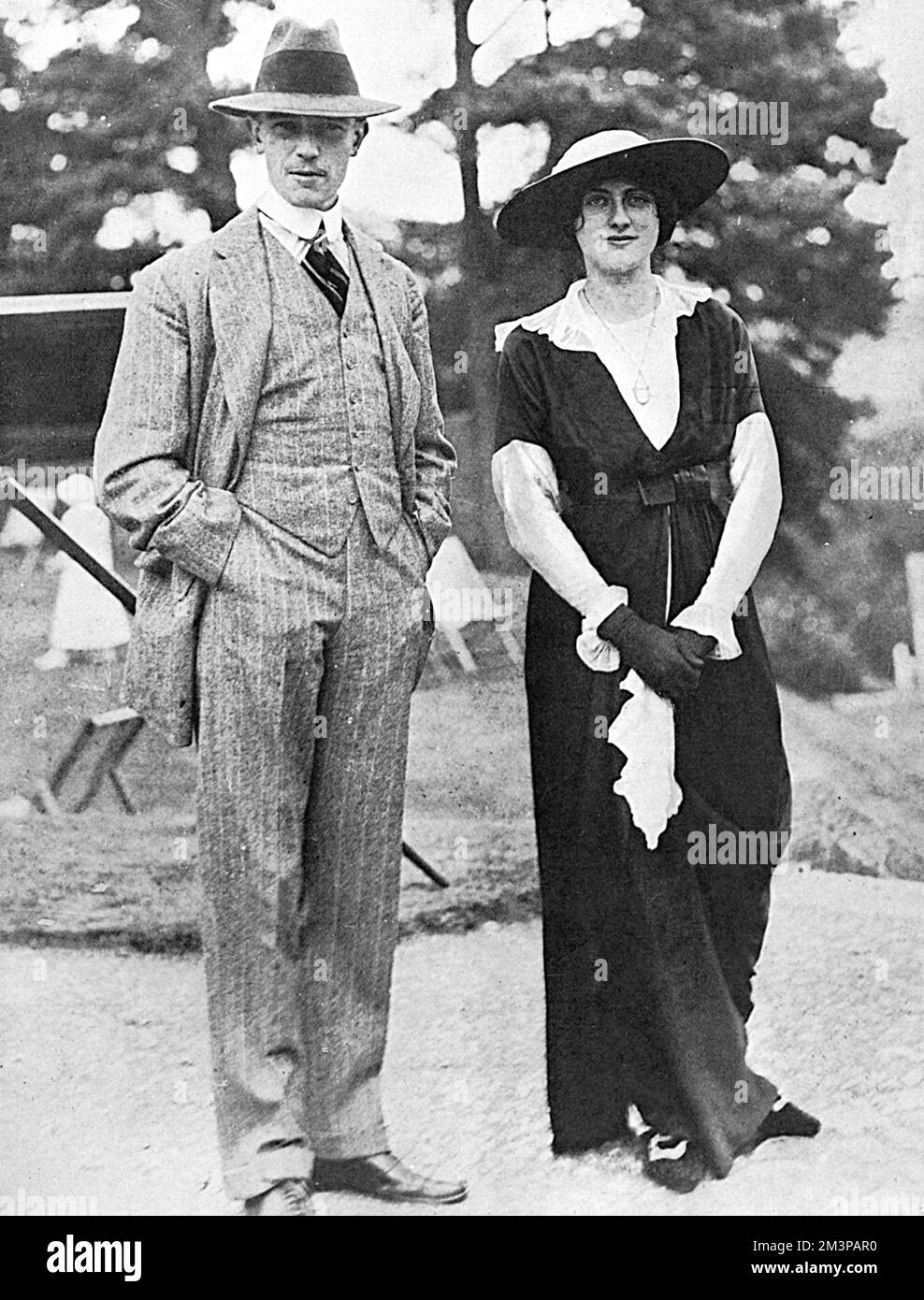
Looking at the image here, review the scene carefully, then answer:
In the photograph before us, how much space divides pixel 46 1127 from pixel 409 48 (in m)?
2.99

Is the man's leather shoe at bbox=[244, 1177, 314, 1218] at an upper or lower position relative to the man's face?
lower

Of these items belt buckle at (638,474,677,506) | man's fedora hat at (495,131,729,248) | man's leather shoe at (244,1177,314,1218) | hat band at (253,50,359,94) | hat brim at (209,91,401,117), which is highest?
hat band at (253,50,359,94)

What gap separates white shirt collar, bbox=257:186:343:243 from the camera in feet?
14.0

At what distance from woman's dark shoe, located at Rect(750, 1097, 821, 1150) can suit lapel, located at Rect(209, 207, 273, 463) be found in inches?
86.7

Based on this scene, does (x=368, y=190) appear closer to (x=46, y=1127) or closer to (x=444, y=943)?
(x=444, y=943)

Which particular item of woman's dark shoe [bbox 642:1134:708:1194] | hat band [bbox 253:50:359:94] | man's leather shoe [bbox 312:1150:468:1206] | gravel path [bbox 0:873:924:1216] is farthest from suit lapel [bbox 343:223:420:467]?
woman's dark shoe [bbox 642:1134:708:1194]

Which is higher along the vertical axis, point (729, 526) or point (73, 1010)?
point (729, 526)

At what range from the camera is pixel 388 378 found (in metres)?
4.27

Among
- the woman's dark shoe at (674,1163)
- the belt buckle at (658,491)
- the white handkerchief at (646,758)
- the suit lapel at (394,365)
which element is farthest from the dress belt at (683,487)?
the woman's dark shoe at (674,1163)

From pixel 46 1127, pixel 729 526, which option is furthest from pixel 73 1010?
pixel 729 526

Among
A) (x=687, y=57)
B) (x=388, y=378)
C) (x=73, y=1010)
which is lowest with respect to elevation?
(x=73, y=1010)

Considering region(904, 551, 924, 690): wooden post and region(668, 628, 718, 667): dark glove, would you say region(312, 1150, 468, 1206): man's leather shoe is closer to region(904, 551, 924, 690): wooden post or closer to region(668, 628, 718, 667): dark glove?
region(668, 628, 718, 667): dark glove

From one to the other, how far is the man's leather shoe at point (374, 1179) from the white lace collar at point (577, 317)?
2138 millimetres

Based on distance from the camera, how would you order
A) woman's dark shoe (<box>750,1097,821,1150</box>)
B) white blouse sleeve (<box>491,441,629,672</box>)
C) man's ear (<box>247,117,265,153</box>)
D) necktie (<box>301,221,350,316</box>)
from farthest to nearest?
woman's dark shoe (<box>750,1097,821,1150</box>) < white blouse sleeve (<box>491,441,629,672</box>) < man's ear (<box>247,117,265,153</box>) < necktie (<box>301,221,350,316</box>)
